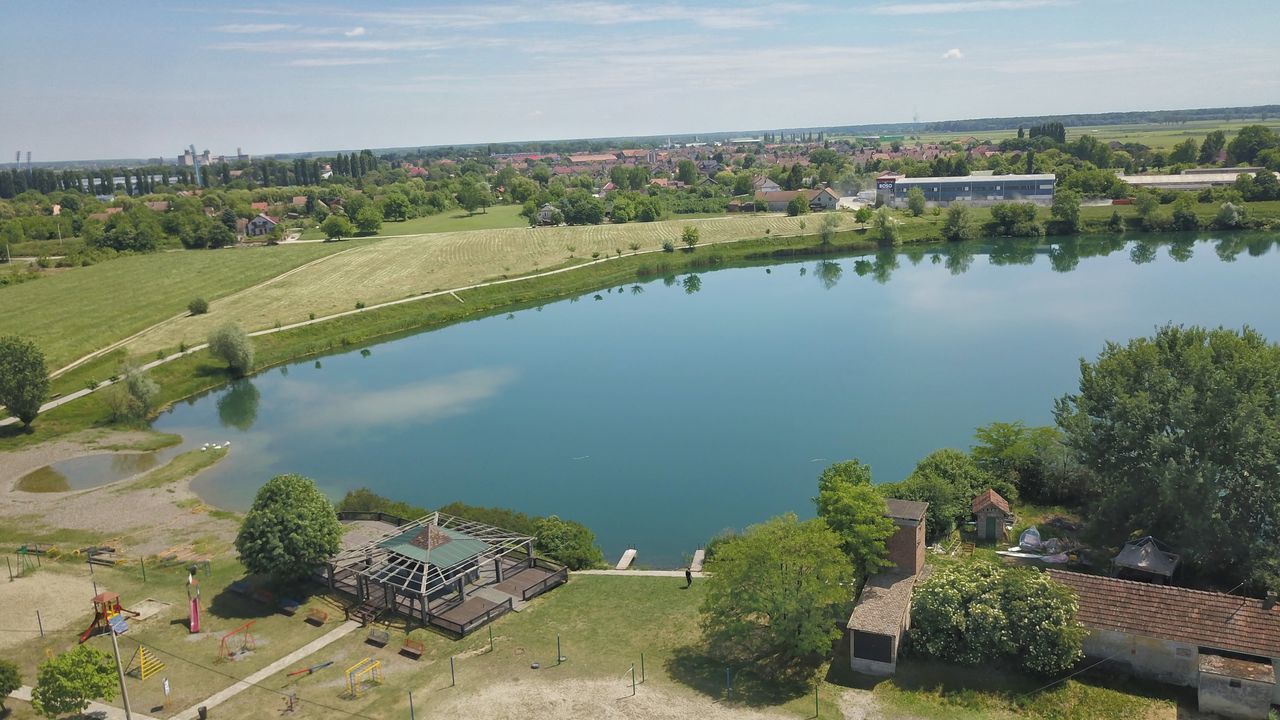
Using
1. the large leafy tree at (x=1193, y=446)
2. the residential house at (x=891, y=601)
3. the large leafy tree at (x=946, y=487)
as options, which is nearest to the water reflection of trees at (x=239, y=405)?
the large leafy tree at (x=946, y=487)

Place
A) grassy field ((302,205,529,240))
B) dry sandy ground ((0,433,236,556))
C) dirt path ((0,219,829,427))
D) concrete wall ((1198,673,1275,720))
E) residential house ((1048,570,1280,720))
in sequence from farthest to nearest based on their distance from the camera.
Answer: grassy field ((302,205,529,240)) < dirt path ((0,219,829,427)) < dry sandy ground ((0,433,236,556)) < residential house ((1048,570,1280,720)) < concrete wall ((1198,673,1275,720))

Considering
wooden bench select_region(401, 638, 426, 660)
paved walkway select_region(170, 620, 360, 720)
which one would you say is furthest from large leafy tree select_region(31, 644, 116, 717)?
wooden bench select_region(401, 638, 426, 660)

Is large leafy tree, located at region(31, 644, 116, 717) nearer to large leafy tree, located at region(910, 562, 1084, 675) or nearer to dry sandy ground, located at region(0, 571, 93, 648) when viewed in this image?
dry sandy ground, located at region(0, 571, 93, 648)

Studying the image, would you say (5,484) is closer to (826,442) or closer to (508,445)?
(508,445)

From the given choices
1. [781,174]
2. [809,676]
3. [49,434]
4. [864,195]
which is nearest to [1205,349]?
[809,676]

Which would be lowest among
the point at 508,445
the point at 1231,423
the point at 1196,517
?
the point at 508,445

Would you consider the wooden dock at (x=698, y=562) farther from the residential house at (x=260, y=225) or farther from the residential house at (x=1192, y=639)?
the residential house at (x=260, y=225)
